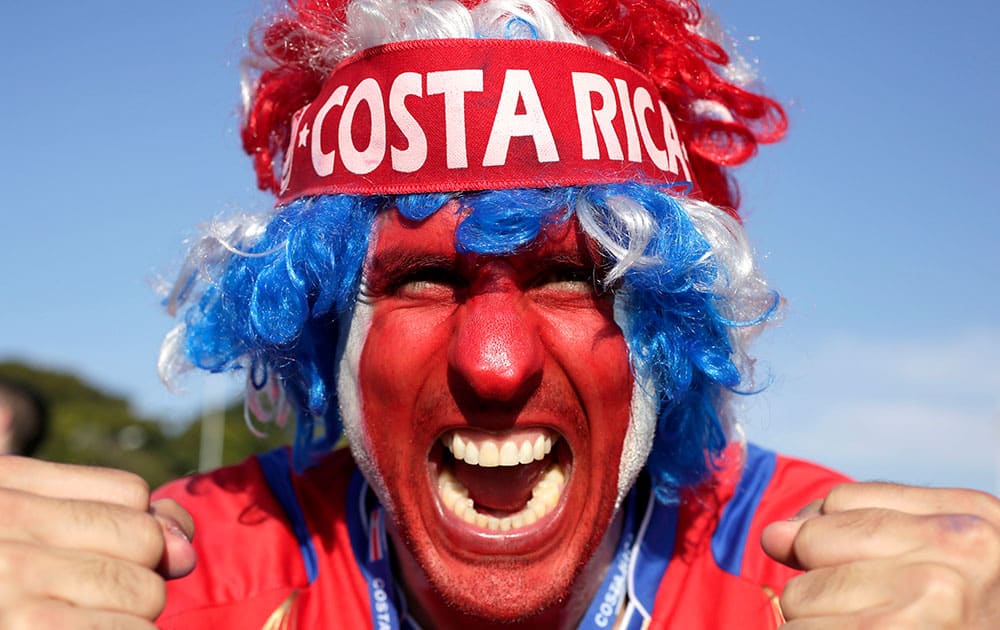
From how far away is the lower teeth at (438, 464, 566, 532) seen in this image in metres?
2.31

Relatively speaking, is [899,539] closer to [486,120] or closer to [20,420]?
[486,120]

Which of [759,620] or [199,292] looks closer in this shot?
[759,620]

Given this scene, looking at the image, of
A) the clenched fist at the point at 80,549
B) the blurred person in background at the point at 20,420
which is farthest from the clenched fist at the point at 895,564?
the blurred person in background at the point at 20,420

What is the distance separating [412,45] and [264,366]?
106cm

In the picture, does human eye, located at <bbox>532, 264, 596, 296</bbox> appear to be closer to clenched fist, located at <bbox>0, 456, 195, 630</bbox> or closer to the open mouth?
the open mouth

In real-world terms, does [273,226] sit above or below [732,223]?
below

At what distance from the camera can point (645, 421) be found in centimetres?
243

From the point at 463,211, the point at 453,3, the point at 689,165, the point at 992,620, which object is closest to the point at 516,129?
the point at 463,211

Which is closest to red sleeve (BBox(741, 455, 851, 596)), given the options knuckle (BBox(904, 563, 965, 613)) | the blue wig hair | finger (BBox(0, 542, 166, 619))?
the blue wig hair

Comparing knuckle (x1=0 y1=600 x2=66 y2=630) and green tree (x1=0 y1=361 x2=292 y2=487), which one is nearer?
knuckle (x1=0 y1=600 x2=66 y2=630)

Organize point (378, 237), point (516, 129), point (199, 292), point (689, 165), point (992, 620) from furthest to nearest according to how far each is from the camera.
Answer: point (199, 292), point (689, 165), point (378, 237), point (516, 129), point (992, 620)

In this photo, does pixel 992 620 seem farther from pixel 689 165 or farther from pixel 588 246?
pixel 689 165

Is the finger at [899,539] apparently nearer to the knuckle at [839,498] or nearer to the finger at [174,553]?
the knuckle at [839,498]

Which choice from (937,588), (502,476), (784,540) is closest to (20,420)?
(502,476)
